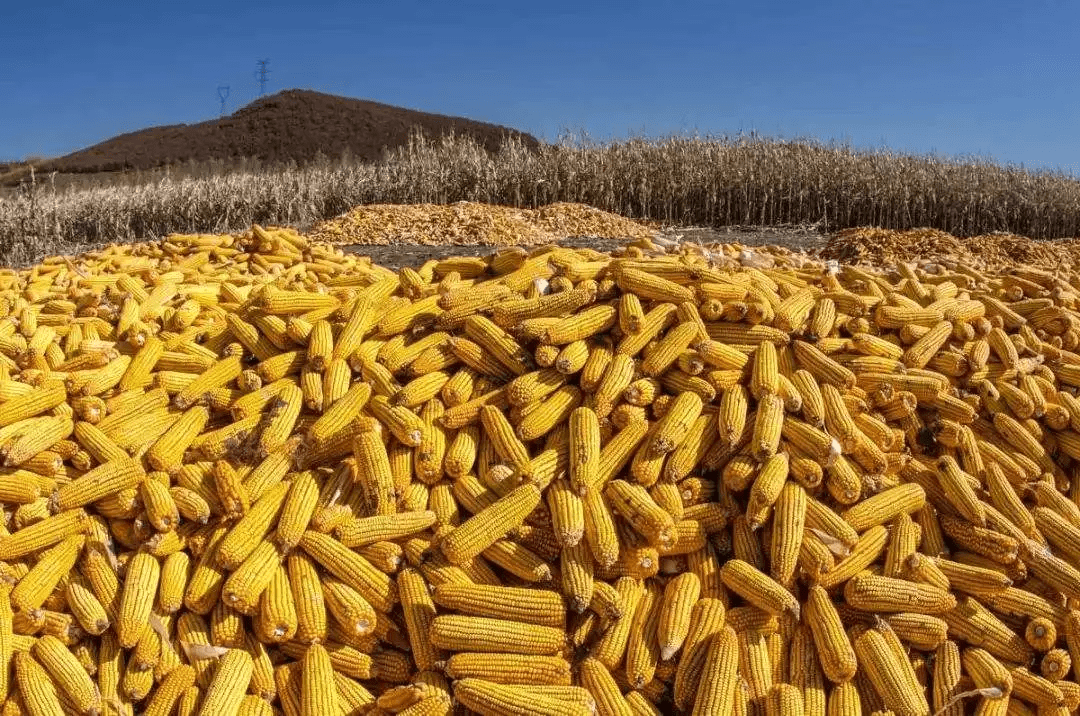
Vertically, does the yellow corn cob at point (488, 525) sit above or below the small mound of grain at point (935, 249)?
below

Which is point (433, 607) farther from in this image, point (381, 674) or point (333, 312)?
point (333, 312)

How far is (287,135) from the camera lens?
114 feet

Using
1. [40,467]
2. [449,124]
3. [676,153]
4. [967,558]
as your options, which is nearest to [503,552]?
[967,558]

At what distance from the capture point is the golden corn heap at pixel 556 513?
8.96 ft

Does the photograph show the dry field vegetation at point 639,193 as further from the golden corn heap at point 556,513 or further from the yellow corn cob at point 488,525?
the yellow corn cob at point 488,525

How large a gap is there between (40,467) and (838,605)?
10.2 feet

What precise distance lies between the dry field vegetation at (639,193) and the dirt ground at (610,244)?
158cm

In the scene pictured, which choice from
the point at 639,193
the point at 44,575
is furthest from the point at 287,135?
the point at 44,575

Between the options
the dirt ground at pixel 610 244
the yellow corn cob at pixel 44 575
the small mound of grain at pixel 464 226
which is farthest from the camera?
the small mound of grain at pixel 464 226

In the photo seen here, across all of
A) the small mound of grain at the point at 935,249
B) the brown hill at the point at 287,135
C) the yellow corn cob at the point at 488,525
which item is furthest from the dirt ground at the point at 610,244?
the brown hill at the point at 287,135

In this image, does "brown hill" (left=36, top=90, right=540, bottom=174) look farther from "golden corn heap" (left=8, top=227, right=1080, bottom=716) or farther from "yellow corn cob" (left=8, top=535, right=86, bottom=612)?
"yellow corn cob" (left=8, top=535, right=86, bottom=612)

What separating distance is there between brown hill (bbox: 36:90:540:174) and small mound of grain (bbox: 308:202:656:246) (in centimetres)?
1804

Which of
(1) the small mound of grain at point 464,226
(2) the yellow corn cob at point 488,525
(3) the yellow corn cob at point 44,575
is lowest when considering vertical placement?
(3) the yellow corn cob at point 44,575

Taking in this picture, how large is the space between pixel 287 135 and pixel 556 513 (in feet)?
115
